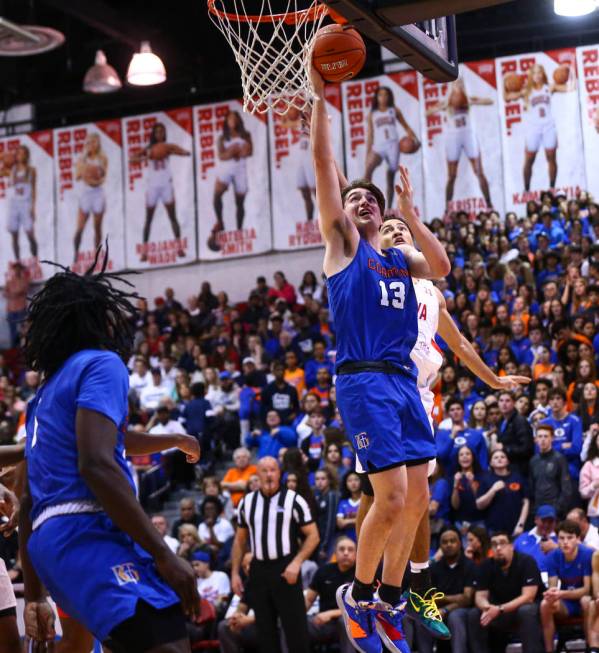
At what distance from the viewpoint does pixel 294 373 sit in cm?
1842

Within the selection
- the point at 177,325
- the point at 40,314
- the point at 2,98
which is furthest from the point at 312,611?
the point at 2,98

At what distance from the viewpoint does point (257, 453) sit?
56.3ft

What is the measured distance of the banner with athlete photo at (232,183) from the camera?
963 inches

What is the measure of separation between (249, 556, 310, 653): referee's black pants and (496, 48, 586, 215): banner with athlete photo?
13056 millimetres

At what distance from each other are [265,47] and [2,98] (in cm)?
2106

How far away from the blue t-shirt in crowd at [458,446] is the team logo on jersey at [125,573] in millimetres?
10045

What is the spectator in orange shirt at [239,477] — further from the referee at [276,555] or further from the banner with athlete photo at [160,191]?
the banner with athlete photo at [160,191]

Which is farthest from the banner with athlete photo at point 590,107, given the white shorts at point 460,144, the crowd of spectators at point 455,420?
the white shorts at point 460,144

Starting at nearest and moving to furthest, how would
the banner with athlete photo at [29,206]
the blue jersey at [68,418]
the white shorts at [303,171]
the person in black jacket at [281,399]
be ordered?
the blue jersey at [68,418] < the person in black jacket at [281,399] < the white shorts at [303,171] < the banner with athlete photo at [29,206]

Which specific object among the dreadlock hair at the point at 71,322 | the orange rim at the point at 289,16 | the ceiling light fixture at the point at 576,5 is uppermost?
the ceiling light fixture at the point at 576,5

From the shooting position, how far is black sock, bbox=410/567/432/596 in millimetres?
6531

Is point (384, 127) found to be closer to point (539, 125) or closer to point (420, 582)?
point (539, 125)

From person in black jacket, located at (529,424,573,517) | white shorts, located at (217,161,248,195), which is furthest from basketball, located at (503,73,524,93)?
person in black jacket, located at (529,424,573,517)

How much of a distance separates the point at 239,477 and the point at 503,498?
4.13 m
